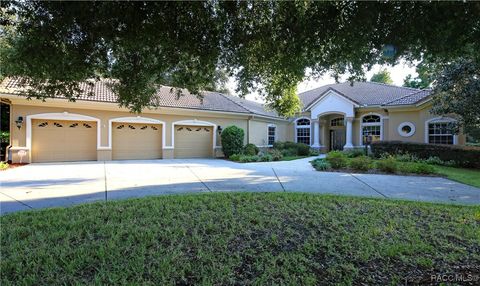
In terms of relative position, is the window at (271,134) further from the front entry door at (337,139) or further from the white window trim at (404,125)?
the white window trim at (404,125)

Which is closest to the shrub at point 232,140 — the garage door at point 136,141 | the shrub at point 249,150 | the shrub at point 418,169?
the shrub at point 249,150

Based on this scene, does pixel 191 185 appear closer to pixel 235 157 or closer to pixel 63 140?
pixel 235 157

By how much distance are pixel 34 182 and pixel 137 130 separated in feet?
29.0

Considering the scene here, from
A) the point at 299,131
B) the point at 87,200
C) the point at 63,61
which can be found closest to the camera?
the point at 63,61

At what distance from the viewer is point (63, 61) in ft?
12.9

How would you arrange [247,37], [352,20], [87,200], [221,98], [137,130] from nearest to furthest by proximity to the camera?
1. [352,20]
2. [247,37]
3. [87,200]
4. [137,130]
5. [221,98]

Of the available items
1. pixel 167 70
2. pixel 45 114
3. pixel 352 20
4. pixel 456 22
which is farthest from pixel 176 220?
Answer: pixel 45 114

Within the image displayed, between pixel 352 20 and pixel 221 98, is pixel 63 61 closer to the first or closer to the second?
pixel 352 20

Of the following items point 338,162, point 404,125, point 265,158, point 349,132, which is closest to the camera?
point 338,162

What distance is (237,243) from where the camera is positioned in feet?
13.8

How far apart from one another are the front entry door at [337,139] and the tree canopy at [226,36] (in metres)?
20.7

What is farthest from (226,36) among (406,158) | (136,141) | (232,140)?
(136,141)

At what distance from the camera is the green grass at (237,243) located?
3.32 meters

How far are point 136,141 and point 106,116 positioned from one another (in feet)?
7.23
